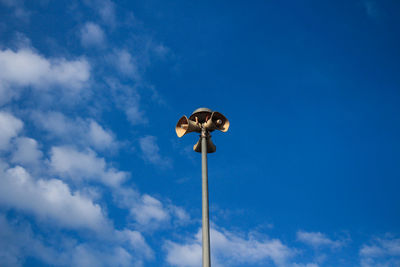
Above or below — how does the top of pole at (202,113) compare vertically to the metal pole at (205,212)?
above

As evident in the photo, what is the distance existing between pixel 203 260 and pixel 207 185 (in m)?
2.52

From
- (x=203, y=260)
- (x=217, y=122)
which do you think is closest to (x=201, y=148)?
(x=217, y=122)

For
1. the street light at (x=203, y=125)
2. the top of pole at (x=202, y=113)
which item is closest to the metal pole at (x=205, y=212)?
the street light at (x=203, y=125)

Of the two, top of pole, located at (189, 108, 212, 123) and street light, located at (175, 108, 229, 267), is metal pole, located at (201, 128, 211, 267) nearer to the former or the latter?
street light, located at (175, 108, 229, 267)

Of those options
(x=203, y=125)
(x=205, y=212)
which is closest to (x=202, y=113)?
(x=203, y=125)

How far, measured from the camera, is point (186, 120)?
15.8 meters

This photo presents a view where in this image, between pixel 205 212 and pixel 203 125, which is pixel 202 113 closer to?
pixel 203 125

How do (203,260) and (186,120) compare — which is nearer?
(203,260)

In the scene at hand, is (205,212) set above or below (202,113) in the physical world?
below

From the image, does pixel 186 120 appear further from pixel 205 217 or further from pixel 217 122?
pixel 205 217

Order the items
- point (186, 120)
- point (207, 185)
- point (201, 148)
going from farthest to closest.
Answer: point (186, 120) < point (201, 148) < point (207, 185)

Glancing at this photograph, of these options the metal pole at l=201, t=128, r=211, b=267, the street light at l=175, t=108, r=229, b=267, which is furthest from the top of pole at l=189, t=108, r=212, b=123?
the metal pole at l=201, t=128, r=211, b=267

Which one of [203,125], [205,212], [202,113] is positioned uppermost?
[202,113]

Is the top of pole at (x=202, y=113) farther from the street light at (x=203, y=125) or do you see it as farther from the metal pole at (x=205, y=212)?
the metal pole at (x=205, y=212)
